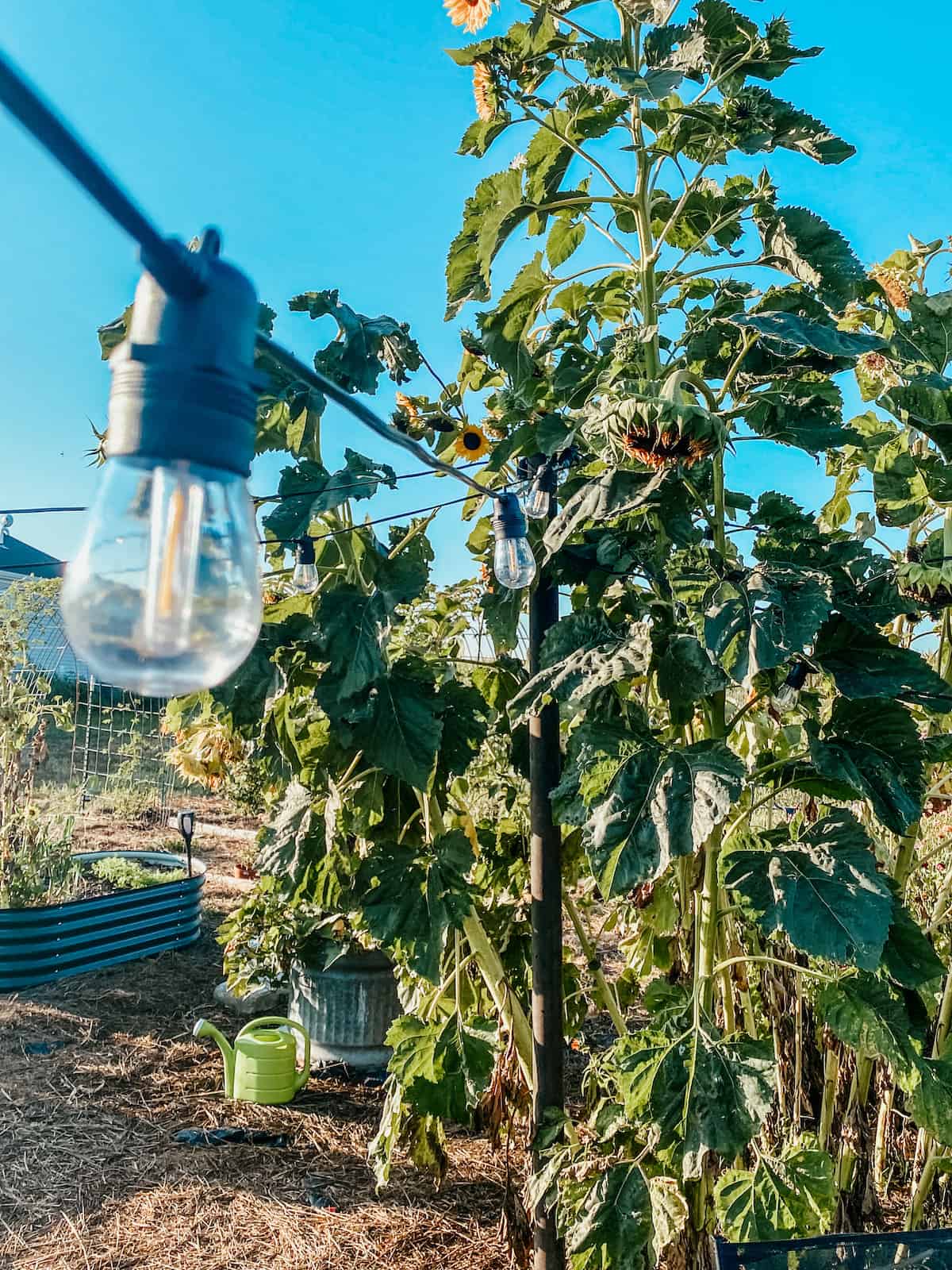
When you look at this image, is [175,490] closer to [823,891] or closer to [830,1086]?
[823,891]

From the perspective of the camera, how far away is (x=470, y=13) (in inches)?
73.6

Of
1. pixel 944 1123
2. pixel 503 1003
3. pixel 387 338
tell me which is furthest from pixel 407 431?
pixel 944 1123

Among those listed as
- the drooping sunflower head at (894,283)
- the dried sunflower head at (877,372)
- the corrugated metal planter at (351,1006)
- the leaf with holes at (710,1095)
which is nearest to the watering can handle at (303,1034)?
the corrugated metal planter at (351,1006)

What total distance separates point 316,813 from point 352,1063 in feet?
4.73

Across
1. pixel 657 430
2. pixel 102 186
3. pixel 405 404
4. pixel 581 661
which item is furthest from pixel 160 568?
pixel 405 404

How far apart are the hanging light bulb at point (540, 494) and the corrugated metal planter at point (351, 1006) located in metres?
2.05

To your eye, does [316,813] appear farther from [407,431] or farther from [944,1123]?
[944,1123]

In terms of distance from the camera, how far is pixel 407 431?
2105 mm

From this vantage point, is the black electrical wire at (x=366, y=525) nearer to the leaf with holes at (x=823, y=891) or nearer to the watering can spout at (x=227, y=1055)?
the leaf with holes at (x=823, y=891)

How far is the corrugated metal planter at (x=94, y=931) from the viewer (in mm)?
3848

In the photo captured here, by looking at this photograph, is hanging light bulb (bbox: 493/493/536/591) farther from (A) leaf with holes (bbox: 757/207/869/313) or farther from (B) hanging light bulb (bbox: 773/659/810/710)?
(A) leaf with holes (bbox: 757/207/869/313)

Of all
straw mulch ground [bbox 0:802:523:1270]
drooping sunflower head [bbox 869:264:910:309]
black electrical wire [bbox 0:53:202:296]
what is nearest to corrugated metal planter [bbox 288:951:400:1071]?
straw mulch ground [bbox 0:802:523:1270]

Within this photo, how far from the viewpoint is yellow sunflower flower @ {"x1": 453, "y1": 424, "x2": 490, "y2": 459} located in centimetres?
211

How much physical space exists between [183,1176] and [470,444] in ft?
6.50
